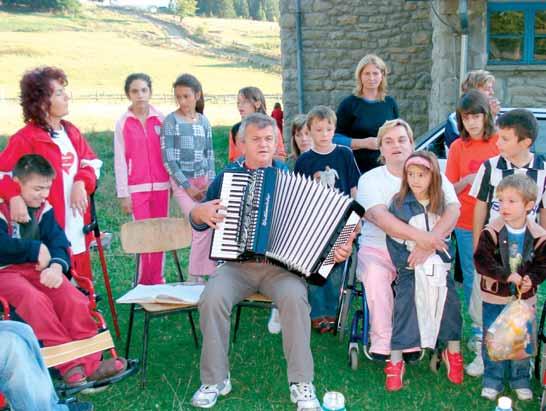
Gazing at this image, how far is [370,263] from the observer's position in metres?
3.88

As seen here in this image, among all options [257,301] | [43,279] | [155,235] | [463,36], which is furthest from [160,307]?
[463,36]

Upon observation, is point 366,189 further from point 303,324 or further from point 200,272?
point 200,272

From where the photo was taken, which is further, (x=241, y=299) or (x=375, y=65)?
(x=375, y=65)

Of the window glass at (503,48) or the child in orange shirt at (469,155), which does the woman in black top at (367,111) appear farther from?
the window glass at (503,48)

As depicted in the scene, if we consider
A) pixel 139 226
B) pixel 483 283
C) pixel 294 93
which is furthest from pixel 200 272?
pixel 294 93

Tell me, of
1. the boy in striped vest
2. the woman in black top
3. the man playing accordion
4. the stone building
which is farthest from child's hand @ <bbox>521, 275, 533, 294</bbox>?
the stone building

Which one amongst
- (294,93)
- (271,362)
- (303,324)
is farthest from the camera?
(294,93)

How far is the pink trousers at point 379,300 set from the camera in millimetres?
3805

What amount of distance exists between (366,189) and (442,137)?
2.21 m

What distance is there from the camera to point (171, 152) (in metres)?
4.95

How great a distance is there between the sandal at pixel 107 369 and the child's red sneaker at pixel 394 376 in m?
1.46

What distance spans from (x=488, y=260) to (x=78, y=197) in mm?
2373

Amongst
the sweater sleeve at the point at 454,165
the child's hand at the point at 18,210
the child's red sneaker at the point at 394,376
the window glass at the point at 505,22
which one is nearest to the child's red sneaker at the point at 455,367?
the child's red sneaker at the point at 394,376

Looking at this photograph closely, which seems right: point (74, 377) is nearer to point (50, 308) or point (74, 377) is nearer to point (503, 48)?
point (50, 308)
